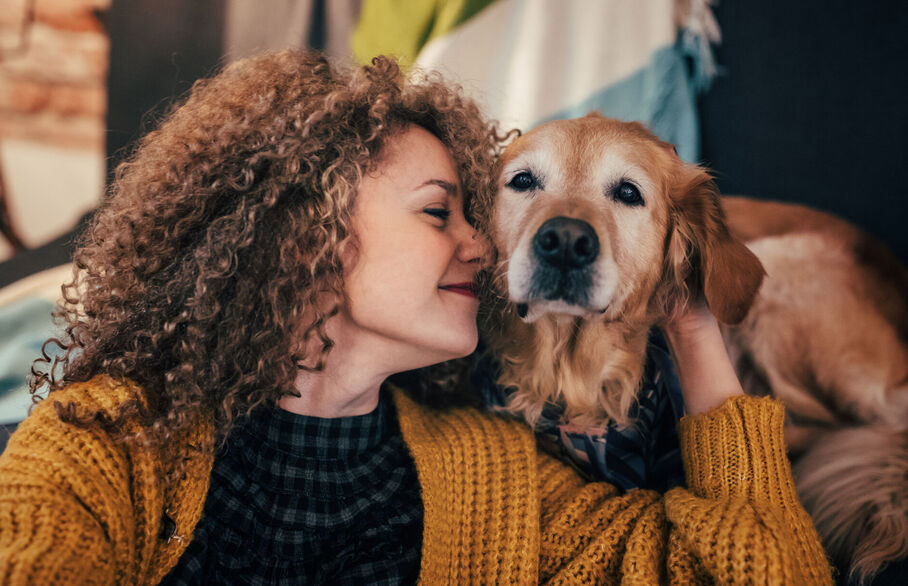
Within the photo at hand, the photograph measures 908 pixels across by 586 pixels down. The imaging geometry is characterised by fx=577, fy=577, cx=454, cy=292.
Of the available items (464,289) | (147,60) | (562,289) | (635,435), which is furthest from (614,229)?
(147,60)

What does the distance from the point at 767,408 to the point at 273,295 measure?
3.31 feet

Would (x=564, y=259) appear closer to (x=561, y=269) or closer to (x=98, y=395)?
(x=561, y=269)

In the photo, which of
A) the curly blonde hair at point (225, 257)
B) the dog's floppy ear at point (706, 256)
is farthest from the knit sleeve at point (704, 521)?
the curly blonde hair at point (225, 257)

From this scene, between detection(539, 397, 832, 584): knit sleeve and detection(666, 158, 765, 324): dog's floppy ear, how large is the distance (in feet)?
0.69

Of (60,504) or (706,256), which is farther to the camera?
(706,256)

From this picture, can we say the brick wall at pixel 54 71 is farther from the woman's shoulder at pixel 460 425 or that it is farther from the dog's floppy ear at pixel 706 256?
the dog's floppy ear at pixel 706 256

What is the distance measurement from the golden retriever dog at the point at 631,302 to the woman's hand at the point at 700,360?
0.04 meters

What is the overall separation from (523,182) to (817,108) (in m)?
1.43

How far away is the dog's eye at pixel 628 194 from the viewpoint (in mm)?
1233

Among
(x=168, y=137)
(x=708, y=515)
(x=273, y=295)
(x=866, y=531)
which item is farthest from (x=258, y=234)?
(x=866, y=531)

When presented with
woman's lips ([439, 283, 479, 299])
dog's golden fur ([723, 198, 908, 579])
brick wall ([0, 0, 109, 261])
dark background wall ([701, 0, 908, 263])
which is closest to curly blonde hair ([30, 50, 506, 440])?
woman's lips ([439, 283, 479, 299])

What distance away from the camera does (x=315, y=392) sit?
120cm

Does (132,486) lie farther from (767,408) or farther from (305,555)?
(767,408)

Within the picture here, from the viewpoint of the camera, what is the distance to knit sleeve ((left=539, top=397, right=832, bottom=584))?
914 millimetres
